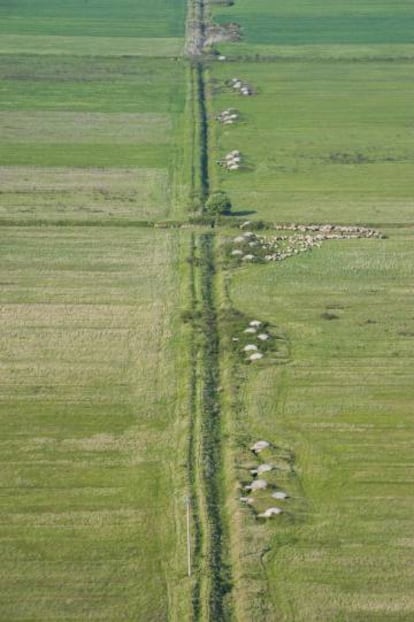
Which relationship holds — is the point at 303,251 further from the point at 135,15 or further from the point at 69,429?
the point at 135,15

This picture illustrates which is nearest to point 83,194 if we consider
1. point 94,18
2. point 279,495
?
point 279,495

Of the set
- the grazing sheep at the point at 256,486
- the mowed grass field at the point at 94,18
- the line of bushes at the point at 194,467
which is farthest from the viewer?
the mowed grass field at the point at 94,18

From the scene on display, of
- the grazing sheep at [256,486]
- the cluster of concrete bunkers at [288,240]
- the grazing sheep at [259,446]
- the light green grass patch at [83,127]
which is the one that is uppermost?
the light green grass patch at [83,127]

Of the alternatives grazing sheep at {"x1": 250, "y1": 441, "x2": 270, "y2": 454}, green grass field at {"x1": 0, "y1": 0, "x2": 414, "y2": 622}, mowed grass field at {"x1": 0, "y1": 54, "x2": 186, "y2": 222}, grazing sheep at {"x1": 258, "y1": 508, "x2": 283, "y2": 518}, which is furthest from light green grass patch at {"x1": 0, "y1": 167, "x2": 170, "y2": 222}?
grazing sheep at {"x1": 258, "y1": 508, "x2": 283, "y2": 518}

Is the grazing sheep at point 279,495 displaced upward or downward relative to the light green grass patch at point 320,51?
downward

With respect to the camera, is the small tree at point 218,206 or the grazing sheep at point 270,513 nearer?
the grazing sheep at point 270,513

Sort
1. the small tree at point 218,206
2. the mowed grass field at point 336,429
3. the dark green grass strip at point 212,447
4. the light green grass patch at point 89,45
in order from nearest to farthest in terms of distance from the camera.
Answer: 1. the dark green grass strip at point 212,447
2. the mowed grass field at point 336,429
3. the small tree at point 218,206
4. the light green grass patch at point 89,45

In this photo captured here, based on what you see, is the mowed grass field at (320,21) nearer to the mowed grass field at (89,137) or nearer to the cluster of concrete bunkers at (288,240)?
the mowed grass field at (89,137)

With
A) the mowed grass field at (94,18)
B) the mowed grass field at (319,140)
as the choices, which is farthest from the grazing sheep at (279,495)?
the mowed grass field at (94,18)

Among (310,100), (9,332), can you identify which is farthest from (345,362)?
(310,100)
